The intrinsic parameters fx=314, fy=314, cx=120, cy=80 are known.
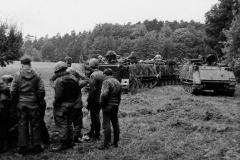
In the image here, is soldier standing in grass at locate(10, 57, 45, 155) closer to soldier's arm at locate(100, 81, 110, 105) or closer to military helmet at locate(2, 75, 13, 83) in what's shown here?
military helmet at locate(2, 75, 13, 83)

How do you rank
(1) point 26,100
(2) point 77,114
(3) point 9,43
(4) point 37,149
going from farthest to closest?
(3) point 9,43, (2) point 77,114, (4) point 37,149, (1) point 26,100

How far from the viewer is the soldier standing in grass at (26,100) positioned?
6.40 m

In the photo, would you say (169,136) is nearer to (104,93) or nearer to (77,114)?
(104,93)

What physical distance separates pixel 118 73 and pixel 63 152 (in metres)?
10.2

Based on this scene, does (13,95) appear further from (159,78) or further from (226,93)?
(159,78)

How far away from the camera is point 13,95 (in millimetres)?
6344

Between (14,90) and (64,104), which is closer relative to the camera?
(14,90)

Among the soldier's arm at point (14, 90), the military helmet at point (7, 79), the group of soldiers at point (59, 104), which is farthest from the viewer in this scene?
the military helmet at point (7, 79)

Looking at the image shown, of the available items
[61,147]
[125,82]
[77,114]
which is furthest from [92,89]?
[125,82]

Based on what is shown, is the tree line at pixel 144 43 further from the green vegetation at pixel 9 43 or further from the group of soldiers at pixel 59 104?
the group of soldiers at pixel 59 104

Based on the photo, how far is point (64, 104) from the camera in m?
6.80

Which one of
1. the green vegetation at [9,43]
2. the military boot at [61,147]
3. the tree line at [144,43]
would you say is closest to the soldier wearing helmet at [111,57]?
the military boot at [61,147]

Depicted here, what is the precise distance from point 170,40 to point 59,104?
204 feet

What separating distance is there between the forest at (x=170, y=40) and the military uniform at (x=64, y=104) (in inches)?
514
